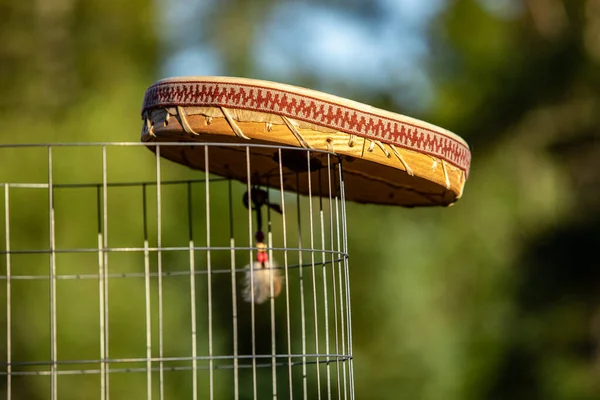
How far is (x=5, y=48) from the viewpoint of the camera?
10.4 m

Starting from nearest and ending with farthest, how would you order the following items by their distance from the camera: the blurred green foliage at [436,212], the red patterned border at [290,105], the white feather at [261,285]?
the red patterned border at [290,105]
the white feather at [261,285]
the blurred green foliage at [436,212]

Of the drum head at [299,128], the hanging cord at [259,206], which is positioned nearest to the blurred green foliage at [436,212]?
the hanging cord at [259,206]

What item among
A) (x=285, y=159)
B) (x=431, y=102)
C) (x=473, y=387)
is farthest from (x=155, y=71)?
(x=285, y=159)

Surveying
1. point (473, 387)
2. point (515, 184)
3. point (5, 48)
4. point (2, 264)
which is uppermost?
point (5, 48)

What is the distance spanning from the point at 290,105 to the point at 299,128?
55mm

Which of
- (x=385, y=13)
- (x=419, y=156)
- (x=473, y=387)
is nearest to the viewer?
(x=419, y=156)

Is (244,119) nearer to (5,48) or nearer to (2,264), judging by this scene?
(2,264)

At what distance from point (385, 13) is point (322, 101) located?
10.8 metres

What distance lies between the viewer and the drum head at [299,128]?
2.37 meters

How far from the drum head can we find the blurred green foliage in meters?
4.86

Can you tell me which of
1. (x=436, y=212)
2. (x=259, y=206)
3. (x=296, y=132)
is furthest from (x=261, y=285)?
(x=436, y=212)

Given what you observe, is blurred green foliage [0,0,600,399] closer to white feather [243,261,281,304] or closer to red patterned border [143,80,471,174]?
white feather [243,261,281,304]

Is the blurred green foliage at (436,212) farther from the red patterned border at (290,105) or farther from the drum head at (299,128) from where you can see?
the red patterned border at (290,105)

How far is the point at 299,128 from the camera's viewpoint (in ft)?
7.84
